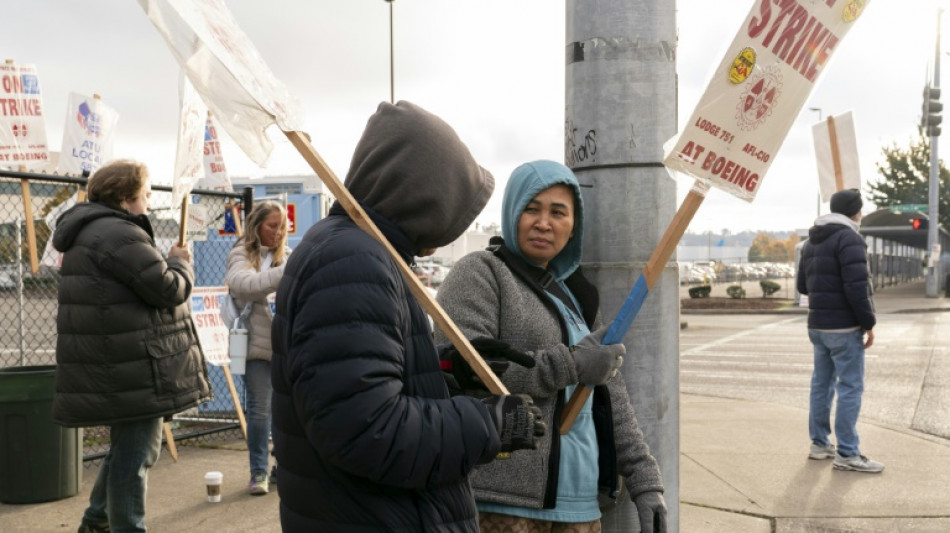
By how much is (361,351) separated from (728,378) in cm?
1079

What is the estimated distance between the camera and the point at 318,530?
5.59ft

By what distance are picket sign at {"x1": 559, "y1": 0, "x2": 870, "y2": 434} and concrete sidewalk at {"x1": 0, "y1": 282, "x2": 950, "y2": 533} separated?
2.84 metres

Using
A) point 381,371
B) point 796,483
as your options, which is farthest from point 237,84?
point 796,483

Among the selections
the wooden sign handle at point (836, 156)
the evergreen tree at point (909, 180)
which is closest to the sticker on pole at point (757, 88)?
the wooden sign handle at point (836, 156)

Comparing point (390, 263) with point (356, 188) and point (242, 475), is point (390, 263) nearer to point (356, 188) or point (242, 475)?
point (356, 188)

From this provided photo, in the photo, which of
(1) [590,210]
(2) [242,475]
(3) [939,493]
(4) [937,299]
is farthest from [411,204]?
(4) [937,299]

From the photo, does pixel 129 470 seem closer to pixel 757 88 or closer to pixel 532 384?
pixel 532 384

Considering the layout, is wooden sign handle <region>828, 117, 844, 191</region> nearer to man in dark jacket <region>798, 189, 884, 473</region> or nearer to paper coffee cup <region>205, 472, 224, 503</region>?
man in dark jacket <region>798, 189, 884, 473</region>

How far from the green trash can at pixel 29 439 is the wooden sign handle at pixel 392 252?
13.5ft

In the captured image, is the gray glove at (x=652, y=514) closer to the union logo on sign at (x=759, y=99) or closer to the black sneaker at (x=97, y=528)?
the union logo on sign at (x=759, y=99)

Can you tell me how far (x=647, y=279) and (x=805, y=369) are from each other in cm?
1089

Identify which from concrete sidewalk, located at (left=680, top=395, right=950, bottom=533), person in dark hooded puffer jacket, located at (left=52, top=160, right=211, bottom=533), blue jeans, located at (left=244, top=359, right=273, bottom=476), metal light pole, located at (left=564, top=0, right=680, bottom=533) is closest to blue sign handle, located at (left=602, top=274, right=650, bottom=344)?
metal light pole, located at (left=564, top=0, right=680, bottom=533)

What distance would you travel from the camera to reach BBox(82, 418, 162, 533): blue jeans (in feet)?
12.6

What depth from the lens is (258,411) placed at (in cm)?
529
